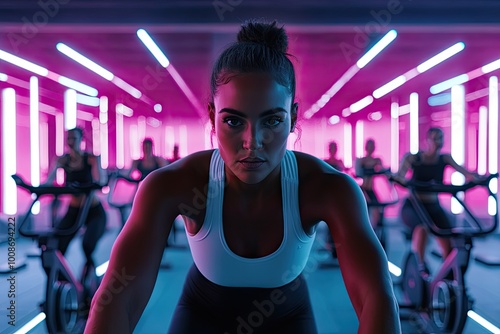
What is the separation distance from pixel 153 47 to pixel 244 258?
487 cm

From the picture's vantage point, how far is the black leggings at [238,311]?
98 centimetres

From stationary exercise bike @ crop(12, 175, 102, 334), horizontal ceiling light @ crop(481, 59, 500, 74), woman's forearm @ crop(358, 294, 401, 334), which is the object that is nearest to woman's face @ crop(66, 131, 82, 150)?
stationary exercise bike @ crop(12, 175, 102, 334)

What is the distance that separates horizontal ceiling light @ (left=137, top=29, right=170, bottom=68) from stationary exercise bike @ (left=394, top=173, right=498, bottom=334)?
2.91 meters

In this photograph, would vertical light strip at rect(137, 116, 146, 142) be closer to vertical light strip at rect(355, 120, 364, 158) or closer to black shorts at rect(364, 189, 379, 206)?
vertical light strip at rect(355, 120, 364, 158)

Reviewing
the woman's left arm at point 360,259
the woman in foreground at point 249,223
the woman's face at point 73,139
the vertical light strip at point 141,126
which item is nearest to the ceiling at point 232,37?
the woman in foreground at point 249,223

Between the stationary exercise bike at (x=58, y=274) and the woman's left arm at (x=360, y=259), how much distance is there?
2.08 metres

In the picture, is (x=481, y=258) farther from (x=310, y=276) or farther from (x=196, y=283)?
(x=196, y=283)

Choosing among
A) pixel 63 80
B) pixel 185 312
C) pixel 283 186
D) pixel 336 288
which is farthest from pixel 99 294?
pixel 63 80

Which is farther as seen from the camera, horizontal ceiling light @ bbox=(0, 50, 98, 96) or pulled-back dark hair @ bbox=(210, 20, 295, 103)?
horizontal ceiling light @ bbox=(0, 50, 98, 96)

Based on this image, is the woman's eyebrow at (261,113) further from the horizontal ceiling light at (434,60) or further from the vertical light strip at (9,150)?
the horizontal ceiling light at (434,60)

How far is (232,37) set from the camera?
4090 millimetres

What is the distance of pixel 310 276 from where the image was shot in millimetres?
4258

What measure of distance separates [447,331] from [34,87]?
208 inches

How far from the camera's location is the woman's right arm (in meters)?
0.74
